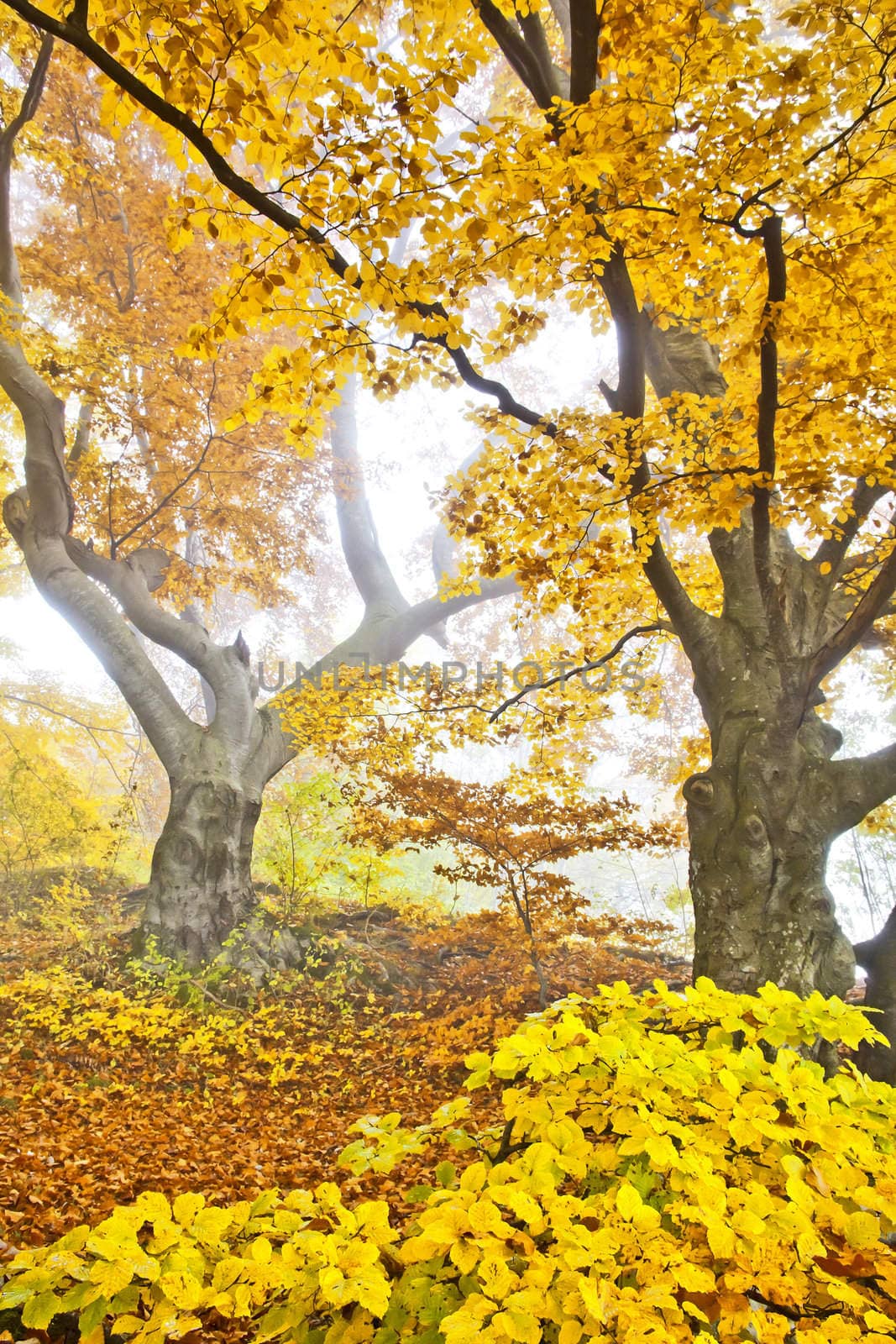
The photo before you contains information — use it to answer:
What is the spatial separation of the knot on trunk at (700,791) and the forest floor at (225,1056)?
152cm

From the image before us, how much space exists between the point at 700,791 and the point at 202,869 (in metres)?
4.56

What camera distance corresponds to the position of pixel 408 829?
17.5ft

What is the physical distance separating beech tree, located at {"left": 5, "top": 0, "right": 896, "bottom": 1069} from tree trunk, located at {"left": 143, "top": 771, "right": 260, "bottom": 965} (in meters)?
3.86

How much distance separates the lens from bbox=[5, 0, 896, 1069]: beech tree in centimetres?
209

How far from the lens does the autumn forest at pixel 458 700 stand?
1.09m

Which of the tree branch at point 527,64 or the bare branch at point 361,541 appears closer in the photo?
the tree branch at point 527,64

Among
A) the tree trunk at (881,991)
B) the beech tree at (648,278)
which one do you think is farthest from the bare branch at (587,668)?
the tree trunk at (881,991)

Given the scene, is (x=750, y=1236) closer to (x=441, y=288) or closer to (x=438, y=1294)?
(x=438, y=1294)

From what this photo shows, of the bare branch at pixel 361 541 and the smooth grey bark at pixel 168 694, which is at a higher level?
the bare branch at pixel 361 541

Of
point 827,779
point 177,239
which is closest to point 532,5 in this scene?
point 177,239

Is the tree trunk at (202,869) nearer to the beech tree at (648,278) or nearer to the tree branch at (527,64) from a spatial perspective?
the beech tree at (648,278)

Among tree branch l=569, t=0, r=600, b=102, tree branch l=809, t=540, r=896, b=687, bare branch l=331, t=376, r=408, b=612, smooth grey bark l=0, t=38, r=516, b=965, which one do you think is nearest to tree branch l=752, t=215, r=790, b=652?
tree branch l=809, t=540, r=896, b=687

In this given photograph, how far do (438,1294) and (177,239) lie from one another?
8.84 ft

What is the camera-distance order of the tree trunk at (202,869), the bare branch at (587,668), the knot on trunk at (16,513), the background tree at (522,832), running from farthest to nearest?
the knot on trunk at (16,513) → the tree trunk at (202,869) → the bare branch at (587,668) → the background tree at (522,832)
